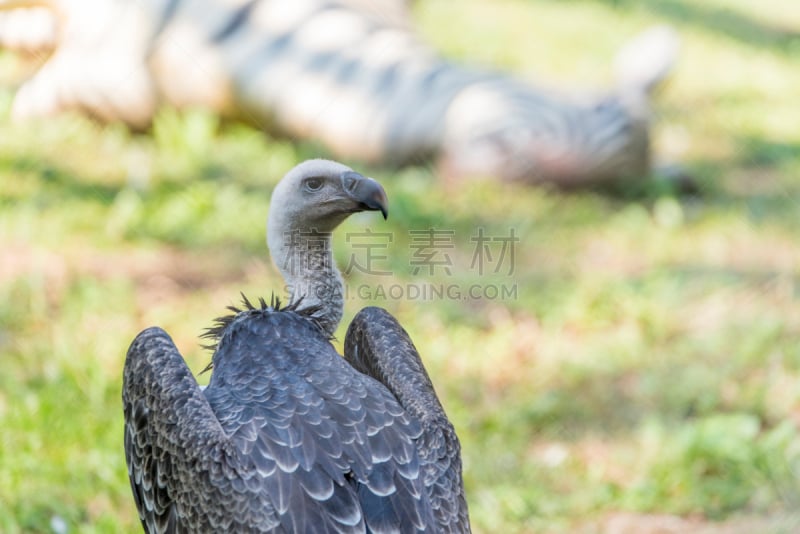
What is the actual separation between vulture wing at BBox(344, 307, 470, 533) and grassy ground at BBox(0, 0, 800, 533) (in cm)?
133

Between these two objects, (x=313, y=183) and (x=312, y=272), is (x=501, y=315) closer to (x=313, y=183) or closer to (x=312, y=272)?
(x=312, y=272)

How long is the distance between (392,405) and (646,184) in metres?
6.08

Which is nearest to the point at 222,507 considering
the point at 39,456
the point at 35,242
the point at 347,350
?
the point at 347,350

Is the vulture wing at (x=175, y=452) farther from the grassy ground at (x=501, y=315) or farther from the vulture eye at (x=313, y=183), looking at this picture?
the grassy ground at (x=501, y=315)

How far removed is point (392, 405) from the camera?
360 centimetres

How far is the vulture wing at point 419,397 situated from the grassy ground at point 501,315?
1332mm

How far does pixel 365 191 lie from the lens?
398cm

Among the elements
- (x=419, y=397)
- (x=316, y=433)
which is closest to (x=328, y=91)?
(x=419, y=397)

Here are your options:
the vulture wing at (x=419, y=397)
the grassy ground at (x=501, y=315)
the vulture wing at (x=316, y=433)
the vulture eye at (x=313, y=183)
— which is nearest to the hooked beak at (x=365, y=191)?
the vulture eye at (x=313, y=183)

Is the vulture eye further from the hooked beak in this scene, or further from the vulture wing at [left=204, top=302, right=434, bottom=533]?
the vulture wing at [left=204, top=302, right=434, bottom=533]

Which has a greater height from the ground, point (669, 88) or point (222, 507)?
point (669, 88)

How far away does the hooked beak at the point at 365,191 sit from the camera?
154 inches

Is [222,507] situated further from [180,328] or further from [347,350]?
[180,328]

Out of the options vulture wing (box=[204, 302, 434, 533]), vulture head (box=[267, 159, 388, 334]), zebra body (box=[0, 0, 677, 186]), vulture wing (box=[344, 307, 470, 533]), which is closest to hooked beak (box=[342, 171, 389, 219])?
vulture head (box=[267, 159, 388, 334])
